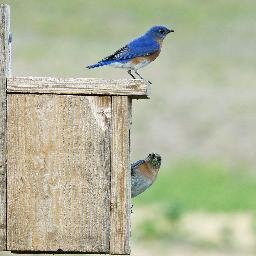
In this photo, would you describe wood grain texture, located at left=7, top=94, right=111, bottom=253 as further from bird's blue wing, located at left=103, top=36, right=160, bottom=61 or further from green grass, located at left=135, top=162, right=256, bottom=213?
green grass, located at left=135, top=162, right=256, bottom=213

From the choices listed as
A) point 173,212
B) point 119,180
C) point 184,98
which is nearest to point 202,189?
point 173,212

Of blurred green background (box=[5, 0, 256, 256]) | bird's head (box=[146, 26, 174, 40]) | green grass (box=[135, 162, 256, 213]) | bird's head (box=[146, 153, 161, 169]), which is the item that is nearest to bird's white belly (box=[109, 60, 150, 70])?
bird's head (box=[146, 26, 174, 40])

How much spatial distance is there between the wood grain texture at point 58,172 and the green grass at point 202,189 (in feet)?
34.4

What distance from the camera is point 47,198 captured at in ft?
22.6

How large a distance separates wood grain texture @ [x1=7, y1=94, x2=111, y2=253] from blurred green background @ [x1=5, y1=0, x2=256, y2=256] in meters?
8.20

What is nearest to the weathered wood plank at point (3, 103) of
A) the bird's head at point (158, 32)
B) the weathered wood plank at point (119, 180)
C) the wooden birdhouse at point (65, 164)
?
the wooden birdhouse at point (65, 164)

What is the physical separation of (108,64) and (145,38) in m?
0.33

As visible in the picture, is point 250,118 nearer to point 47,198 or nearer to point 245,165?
point 245,165

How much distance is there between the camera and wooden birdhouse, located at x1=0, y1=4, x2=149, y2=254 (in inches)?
269

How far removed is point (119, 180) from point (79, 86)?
18.3 inches

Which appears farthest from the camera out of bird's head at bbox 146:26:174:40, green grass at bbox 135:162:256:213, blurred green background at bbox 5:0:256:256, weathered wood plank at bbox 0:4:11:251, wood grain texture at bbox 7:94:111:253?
green grass at bbox 135:162:256:213

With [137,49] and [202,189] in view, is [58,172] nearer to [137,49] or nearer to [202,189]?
[137,49]

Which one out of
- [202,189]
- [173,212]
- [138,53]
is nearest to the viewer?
[138,53]

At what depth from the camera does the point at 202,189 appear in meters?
20.9
